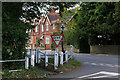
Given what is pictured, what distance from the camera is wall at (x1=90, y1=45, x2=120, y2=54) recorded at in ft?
96.5

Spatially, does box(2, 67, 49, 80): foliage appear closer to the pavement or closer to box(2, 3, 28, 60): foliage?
the pavement

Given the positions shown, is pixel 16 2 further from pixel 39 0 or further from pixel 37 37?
pixel 37 37

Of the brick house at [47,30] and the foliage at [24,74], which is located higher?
the brick house at [47,30]

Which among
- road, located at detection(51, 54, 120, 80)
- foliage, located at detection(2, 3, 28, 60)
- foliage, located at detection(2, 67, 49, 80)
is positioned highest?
foliage, located at detection(2, 3, 28, 60)

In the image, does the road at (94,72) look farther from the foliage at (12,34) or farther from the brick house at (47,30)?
the brick house at (47,30)

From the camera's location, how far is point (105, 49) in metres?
31.4

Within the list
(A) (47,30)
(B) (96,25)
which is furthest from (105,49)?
(A) (47,30)

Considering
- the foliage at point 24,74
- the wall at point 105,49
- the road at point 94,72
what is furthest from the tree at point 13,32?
the wall at point 105,49

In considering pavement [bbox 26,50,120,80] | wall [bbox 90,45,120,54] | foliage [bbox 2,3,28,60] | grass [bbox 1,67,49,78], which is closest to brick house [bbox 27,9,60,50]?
wall [bbox 90,45,120,54]

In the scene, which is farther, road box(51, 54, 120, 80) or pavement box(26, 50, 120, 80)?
road box(51, 54, 120, 80)

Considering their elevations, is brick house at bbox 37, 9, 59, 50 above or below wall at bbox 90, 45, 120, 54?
above

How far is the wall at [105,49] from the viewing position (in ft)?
96.5

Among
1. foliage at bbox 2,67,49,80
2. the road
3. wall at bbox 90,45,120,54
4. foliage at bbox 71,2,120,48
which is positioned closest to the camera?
foliage at bbox 2,67,49,80

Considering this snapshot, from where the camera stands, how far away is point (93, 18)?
94.2ft
